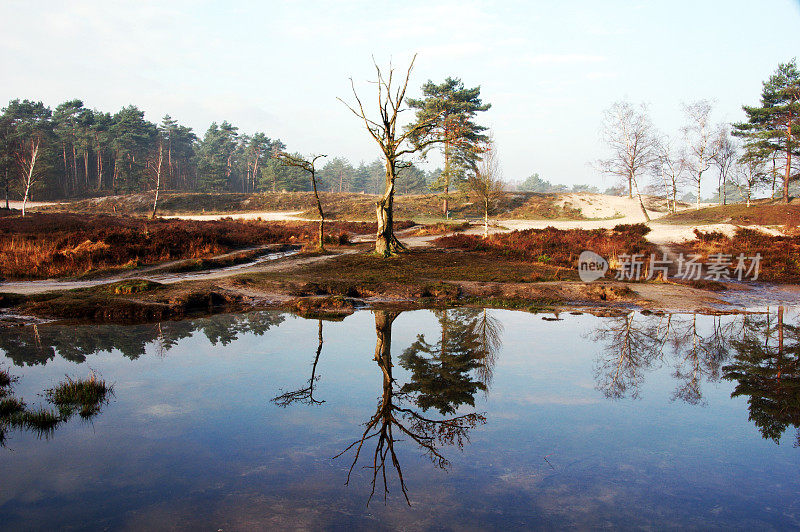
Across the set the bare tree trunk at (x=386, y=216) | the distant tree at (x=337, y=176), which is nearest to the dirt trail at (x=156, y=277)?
the bare tree trunk at (x=386, y=216)

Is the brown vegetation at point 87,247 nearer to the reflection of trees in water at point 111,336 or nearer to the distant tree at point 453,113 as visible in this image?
the reflection of trees in water at point 111,336

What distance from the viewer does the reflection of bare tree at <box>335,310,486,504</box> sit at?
4.41m

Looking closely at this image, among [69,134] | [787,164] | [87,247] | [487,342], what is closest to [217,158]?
[69,134]

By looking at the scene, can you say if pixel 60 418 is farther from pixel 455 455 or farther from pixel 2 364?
pixel 455 455

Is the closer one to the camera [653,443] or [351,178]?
[653,443]

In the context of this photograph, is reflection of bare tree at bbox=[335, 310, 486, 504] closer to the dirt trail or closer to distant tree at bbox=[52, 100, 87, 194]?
the dirt trail

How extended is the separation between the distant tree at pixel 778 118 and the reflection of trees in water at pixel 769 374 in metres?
47.7

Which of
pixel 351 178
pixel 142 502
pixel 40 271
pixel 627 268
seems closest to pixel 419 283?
pixel 627 268

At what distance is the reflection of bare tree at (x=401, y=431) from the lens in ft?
14.5

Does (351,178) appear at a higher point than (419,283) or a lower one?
higher

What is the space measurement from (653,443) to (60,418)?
6534 mm

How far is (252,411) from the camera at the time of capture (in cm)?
550

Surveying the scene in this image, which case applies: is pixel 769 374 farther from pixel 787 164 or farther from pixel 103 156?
pixel 103 156

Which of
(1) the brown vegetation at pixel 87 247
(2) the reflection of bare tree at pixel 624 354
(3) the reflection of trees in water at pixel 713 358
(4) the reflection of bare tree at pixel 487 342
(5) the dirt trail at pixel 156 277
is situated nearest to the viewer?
(3) the reflection of trees in water at pixel 713 358
